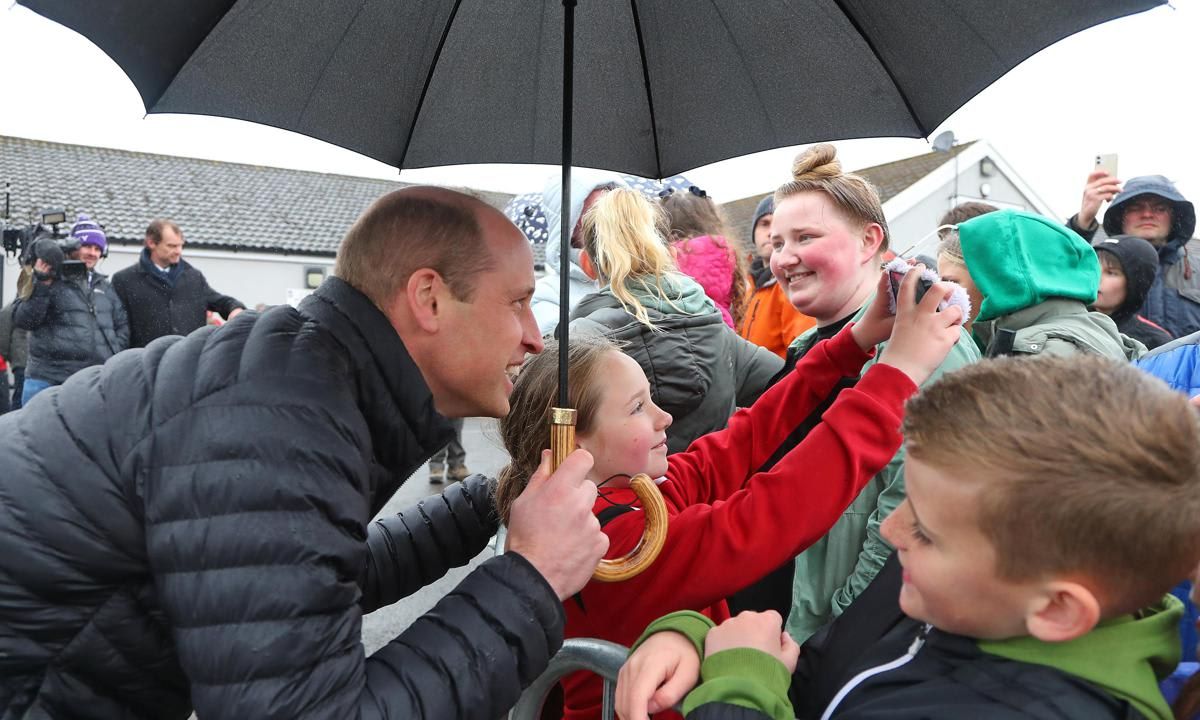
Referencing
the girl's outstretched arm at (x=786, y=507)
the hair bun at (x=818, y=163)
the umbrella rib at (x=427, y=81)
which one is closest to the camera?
the girl's outstretched arm at (x=786, y=507)

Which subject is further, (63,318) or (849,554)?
(63,318)

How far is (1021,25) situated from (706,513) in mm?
1116

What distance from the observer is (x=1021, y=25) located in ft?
5.33

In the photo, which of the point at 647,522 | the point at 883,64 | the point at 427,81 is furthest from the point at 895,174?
the point at 647,522

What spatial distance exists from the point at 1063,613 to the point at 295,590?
1011 millimetres

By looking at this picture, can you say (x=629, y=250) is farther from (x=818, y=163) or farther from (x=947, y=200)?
(x=947, y=200)

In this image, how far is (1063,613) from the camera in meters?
1.03

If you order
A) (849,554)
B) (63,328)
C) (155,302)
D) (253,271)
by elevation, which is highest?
(849,554)

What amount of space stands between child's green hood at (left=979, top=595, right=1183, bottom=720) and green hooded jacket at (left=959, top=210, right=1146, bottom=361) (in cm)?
135

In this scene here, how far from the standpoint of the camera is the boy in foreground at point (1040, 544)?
974mm

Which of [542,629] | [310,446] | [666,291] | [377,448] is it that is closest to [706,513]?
[542,629]

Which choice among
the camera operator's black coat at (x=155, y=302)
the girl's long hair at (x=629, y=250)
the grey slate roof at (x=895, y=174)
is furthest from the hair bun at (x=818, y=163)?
the grey slate roof at (x=895, y=174)

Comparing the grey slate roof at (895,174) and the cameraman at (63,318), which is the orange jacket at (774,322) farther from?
the grey slate roof at (895,174)

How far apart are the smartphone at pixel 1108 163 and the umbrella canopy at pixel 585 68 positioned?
2.13m
